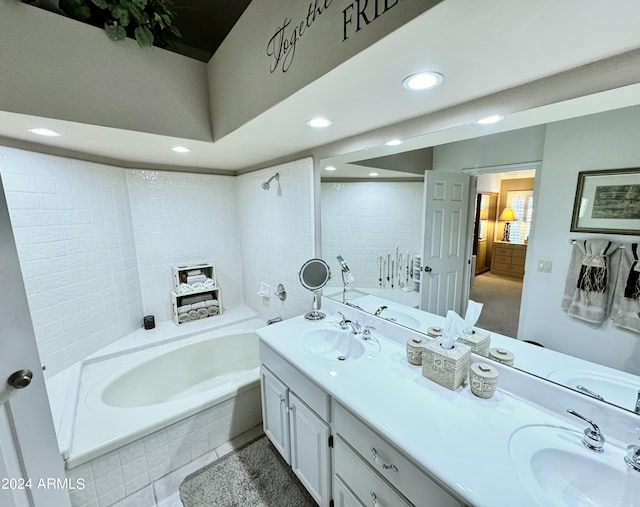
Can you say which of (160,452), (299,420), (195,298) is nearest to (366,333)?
(299,420)

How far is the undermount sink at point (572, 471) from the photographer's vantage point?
2.56 feet

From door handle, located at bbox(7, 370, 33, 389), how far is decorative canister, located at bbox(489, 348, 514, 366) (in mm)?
1808

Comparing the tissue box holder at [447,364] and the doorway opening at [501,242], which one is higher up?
the doorway opening at [501,242]

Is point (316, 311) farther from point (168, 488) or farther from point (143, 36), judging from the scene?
point (143, 36)

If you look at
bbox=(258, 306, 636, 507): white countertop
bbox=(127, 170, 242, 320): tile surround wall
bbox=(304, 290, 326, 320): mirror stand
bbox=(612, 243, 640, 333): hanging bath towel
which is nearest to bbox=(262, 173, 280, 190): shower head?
bbox=(127, 170, 242, 320): tile surround wall

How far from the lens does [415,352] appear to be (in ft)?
4.32

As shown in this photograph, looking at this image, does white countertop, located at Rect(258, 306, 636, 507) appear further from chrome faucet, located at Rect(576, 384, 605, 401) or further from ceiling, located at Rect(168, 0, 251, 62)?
ceiling, located at Rect(168, 0, 251, 62)

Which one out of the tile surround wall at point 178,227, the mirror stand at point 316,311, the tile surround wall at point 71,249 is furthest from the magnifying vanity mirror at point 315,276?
the tile surround wall at point 71,249

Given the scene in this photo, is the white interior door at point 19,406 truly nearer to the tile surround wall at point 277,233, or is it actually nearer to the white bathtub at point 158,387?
the white bathtub at point 158,387

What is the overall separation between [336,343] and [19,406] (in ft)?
4.70

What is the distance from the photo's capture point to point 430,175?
1.49 meters

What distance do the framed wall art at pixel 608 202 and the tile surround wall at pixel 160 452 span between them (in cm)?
212

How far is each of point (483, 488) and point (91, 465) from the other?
6.22ft

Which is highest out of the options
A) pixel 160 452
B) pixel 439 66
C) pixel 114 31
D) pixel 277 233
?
pixel 114 31
